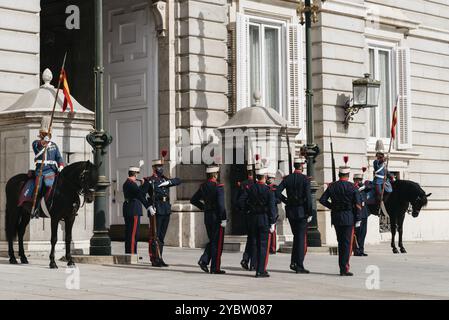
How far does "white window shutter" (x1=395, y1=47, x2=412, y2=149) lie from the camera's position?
2942cm

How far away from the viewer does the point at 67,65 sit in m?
26.1

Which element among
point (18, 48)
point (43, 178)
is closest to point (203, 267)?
point (43, 178)

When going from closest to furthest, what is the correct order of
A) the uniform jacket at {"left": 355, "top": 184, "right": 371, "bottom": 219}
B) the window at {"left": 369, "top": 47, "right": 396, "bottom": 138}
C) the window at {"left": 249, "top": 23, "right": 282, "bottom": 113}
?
the uniform jacket at {"left": 355, "top": 184, "right": 371, "bottom": 219}
the window at {"left": 249, "top": 23, "right": 282, "bottom": 113}
the window at {"left": 369, "top": 47, "right": 396, "bottom": 138}

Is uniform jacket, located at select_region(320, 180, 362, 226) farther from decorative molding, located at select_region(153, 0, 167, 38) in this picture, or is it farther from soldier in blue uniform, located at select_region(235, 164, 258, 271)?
decorative molding, located at select_region(153, 0, 167, 38)

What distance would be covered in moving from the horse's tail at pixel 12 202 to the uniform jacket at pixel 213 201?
319cm

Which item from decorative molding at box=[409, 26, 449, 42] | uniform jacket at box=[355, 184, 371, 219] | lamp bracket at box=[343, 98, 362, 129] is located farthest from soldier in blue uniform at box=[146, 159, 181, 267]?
decorative molding at box=[409, 26, 449, 42]

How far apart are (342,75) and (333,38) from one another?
103 cm

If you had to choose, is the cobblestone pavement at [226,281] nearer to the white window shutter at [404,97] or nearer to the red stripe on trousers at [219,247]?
the red stripe on trousers at [219,247]

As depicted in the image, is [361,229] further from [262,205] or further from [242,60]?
[262,205]

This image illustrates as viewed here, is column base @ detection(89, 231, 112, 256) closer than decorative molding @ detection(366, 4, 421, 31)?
Yes

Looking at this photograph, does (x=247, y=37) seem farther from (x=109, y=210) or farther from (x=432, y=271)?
(x=432, y=271)

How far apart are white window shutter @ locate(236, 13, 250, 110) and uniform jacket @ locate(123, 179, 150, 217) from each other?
6.24m

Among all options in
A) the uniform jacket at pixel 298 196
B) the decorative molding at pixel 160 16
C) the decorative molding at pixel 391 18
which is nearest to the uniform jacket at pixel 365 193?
the uniform jacket at pixel 298 196
